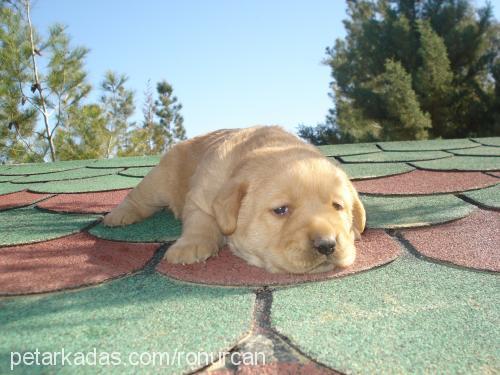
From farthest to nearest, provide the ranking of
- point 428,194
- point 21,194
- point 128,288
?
1. point 21,194
2. point 428,194
3. point 128,288

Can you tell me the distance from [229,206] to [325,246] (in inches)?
23.2

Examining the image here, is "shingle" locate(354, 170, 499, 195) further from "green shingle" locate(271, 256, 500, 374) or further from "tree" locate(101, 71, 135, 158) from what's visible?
"tree" locate(101, 71, 135, 158)

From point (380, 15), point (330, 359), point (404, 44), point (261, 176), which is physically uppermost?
point (380, 15)

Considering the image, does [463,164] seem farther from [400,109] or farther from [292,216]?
[400,109]

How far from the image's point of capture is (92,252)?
8.96 feet

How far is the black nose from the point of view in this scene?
88.7 inches

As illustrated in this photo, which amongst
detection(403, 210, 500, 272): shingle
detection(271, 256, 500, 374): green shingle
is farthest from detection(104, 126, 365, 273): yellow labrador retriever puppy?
detection(403, 210, 500, 272): shingle

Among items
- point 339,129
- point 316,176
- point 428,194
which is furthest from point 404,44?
point 316,176

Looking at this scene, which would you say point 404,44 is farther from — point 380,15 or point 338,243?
point 338,243

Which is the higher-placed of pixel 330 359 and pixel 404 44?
pixel 404 44

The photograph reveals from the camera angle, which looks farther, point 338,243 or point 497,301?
point 338,243

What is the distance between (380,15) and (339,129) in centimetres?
753

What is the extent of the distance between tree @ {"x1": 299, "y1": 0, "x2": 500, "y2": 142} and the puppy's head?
1813cm

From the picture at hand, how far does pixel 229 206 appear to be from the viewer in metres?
2.59
